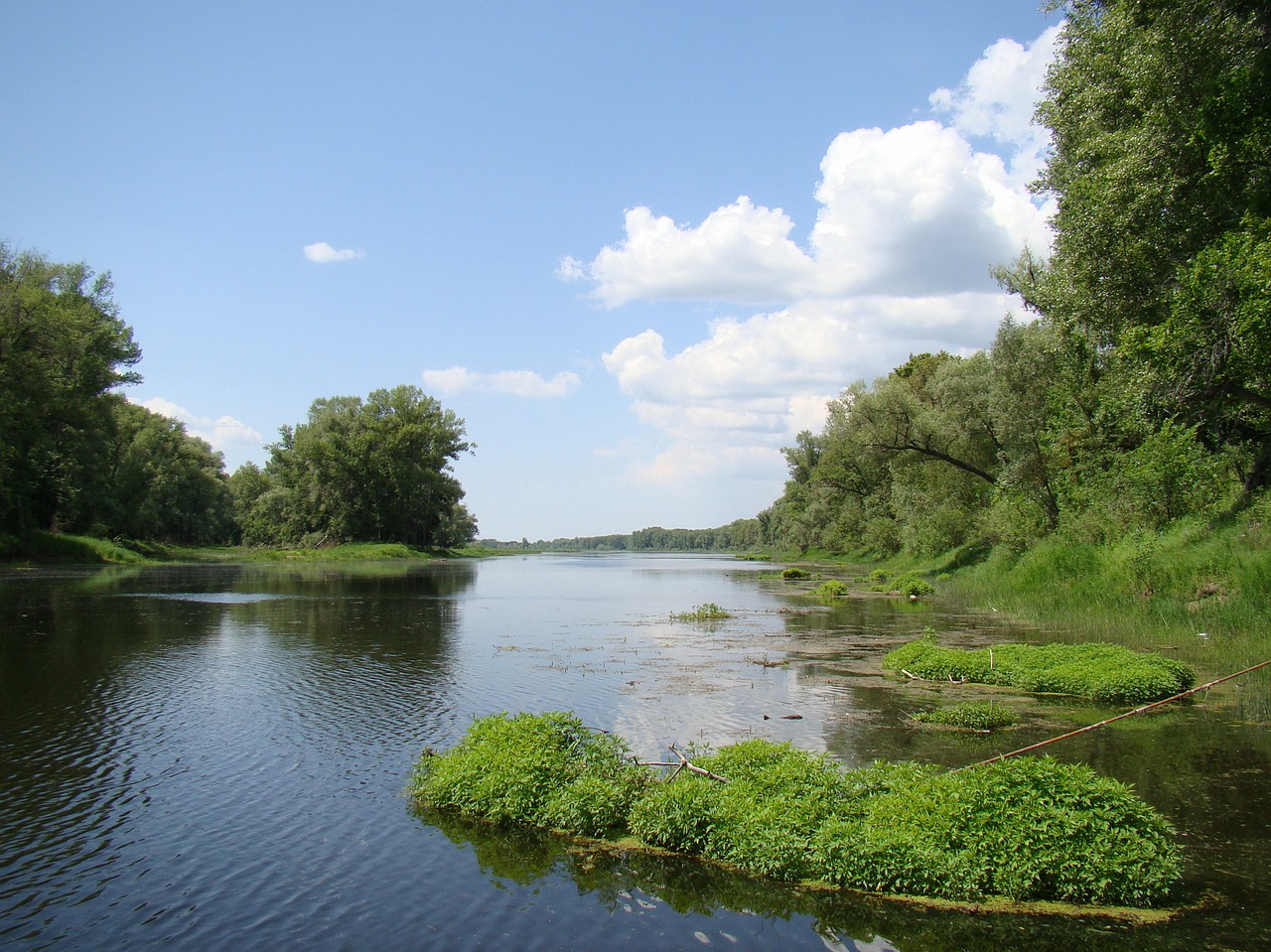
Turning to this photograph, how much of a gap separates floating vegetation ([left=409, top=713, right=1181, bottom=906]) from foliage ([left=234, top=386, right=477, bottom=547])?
324 ft

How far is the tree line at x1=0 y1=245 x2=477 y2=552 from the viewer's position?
5862 cm

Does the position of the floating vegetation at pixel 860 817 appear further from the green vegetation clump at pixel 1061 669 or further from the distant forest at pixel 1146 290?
the distant forest at pixel 1146 290

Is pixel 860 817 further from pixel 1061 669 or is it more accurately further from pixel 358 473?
pixel 358 473

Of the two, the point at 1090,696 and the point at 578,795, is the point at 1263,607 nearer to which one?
the point at 1090,696

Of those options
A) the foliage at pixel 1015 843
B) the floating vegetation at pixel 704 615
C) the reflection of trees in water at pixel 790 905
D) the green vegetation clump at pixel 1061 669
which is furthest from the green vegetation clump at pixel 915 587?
the reflection of trees in water at pixel 790 905

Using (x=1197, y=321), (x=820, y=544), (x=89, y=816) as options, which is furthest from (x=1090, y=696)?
(x=820, y=544)

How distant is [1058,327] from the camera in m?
30.1

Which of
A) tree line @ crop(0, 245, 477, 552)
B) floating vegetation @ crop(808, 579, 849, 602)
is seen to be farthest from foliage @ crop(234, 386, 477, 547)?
floating vegetation @ crop(808, 579, 849, 602)

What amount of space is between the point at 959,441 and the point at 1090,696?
1328 inches

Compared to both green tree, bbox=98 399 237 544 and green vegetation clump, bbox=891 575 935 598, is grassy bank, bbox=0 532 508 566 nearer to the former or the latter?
green tree, bbox=98 399 237 544

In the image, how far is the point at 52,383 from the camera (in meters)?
58.2

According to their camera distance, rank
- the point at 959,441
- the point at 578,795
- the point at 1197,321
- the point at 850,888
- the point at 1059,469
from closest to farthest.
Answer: the point at 850,888, the point at 578,795, the point at 1197,321, the point at 1059,469, the point at 959,441

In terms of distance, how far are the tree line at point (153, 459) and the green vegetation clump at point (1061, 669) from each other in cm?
5813

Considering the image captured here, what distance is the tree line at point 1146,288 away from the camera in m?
21.7
